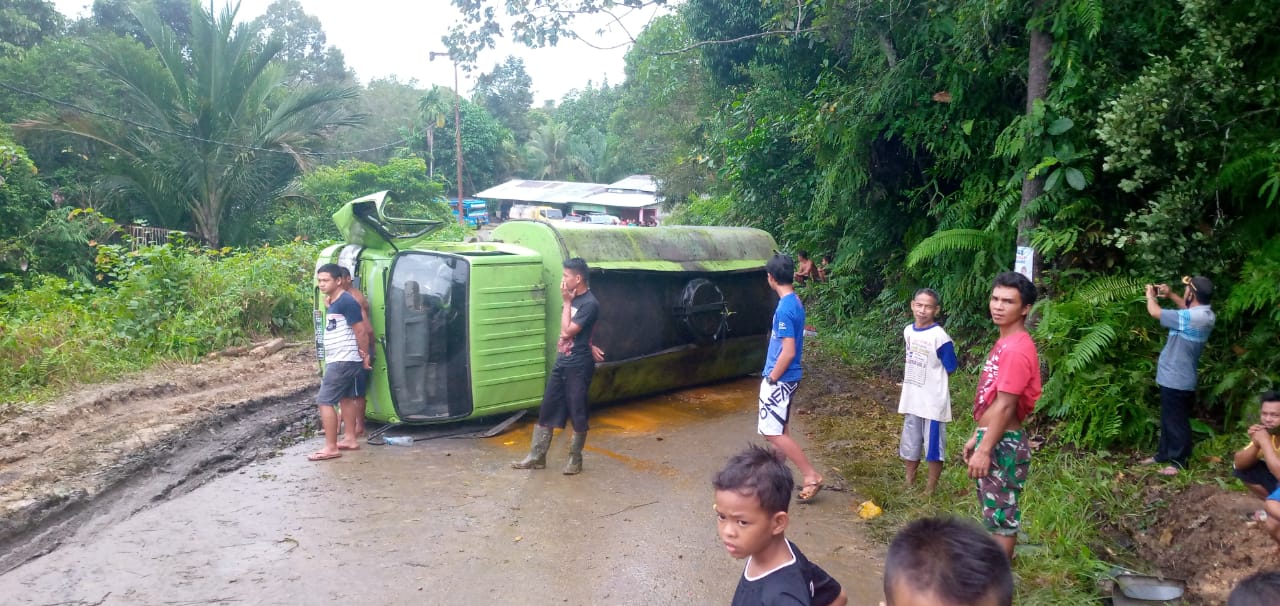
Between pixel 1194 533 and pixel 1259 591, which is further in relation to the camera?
pixel 1194 533

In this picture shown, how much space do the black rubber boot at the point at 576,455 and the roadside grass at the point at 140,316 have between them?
16.2 ft

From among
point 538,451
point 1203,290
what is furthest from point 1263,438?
point 538,451

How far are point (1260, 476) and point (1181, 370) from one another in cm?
102

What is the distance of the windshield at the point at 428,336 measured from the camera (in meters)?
6.46

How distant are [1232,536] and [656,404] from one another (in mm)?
4807

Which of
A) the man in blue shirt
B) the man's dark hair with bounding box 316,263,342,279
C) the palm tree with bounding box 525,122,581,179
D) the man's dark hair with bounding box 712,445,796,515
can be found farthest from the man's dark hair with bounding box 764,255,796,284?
the palm tree with bounding box 525,122,581,179

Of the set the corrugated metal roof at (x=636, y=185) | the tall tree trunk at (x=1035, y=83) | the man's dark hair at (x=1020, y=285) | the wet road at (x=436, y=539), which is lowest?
the wet road at (x=436, y=539)

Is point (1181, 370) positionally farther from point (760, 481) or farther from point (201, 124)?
point (201, 124)

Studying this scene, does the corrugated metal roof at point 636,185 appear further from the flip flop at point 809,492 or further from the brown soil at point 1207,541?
the brown soil at point 1207,541

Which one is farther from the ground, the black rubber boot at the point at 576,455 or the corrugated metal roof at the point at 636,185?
the corrugated metal roof at the point at 636,185

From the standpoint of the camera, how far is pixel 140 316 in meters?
9.84

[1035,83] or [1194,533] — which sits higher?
[1035,83]

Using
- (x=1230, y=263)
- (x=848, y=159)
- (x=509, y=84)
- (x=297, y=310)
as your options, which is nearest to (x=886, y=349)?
(x=848, y=159)

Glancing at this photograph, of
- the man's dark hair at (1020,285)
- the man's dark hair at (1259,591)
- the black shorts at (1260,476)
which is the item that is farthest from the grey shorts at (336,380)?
the man's dark hair at (1259,591)
